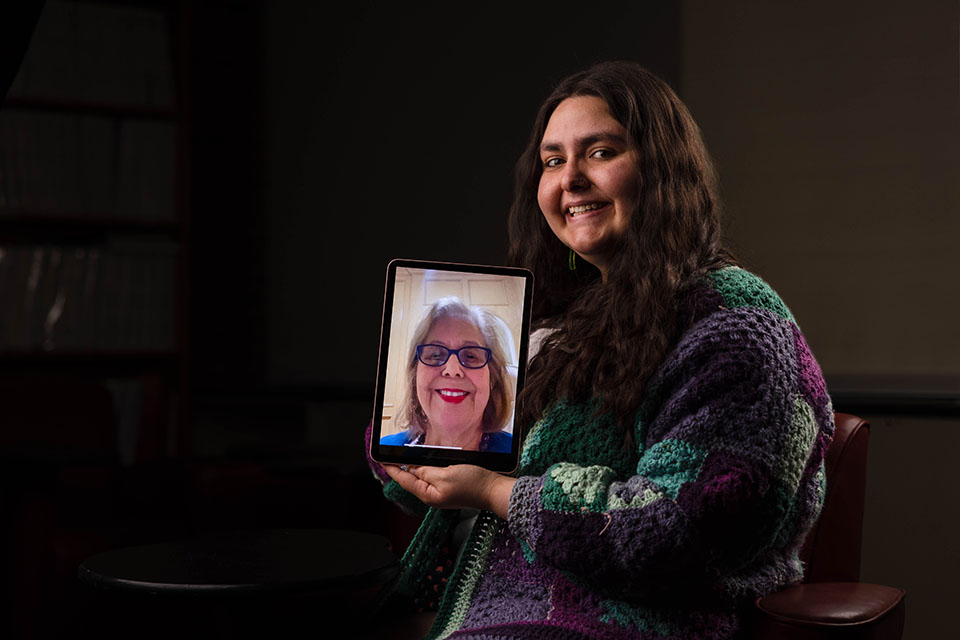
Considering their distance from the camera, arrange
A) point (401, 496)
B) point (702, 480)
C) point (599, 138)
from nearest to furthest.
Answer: point (702, 480) → point (599, 138) → point (401, 496)

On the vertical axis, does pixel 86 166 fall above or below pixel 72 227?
above

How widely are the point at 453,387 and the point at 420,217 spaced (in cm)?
166

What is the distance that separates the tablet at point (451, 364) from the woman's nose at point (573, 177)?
165 mm

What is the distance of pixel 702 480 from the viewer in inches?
41.3

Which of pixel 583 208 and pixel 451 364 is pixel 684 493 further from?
pixel 583 208

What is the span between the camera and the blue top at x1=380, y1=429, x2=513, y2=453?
1.19 metres

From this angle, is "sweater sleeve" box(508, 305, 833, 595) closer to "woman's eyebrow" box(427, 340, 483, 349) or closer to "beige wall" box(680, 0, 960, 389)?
"woman's eyebrow" box(427, 340, 483, 349)

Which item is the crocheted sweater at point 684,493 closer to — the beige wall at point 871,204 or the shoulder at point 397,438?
the shoulder at point 397,438

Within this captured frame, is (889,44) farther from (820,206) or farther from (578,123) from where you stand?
(578,123)

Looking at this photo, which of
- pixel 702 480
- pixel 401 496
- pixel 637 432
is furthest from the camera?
pixel 401 496

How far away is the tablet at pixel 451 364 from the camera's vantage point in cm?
119

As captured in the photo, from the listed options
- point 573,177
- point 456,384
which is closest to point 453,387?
point 456,384

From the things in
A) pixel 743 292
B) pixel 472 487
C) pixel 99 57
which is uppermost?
pixel 99 57

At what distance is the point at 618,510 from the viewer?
1079 mm
